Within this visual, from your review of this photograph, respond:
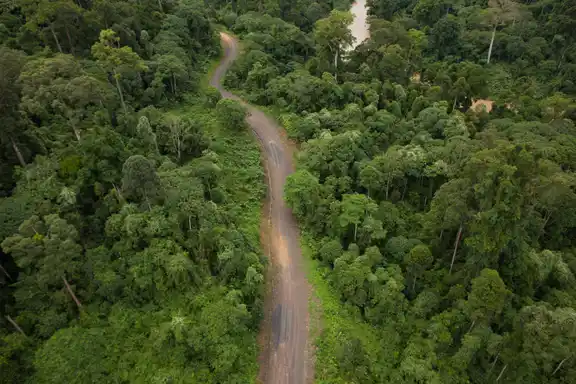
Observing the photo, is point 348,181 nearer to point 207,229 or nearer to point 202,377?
point 207,229

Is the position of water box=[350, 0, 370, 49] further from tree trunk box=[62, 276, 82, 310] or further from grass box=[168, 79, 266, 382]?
tree trunk box=[62, 276, 82, 310]

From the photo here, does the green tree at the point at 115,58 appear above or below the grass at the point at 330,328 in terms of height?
above

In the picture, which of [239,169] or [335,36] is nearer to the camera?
[239,169]

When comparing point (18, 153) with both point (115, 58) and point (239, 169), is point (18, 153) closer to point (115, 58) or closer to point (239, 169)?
point (115, 58)

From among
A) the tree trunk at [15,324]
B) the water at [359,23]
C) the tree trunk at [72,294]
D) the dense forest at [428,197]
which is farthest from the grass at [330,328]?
the water at [359,23]

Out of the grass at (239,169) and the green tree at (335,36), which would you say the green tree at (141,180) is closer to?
the grass at (239,169)

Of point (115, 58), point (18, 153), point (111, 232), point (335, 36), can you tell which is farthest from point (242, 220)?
point (335, 36)
